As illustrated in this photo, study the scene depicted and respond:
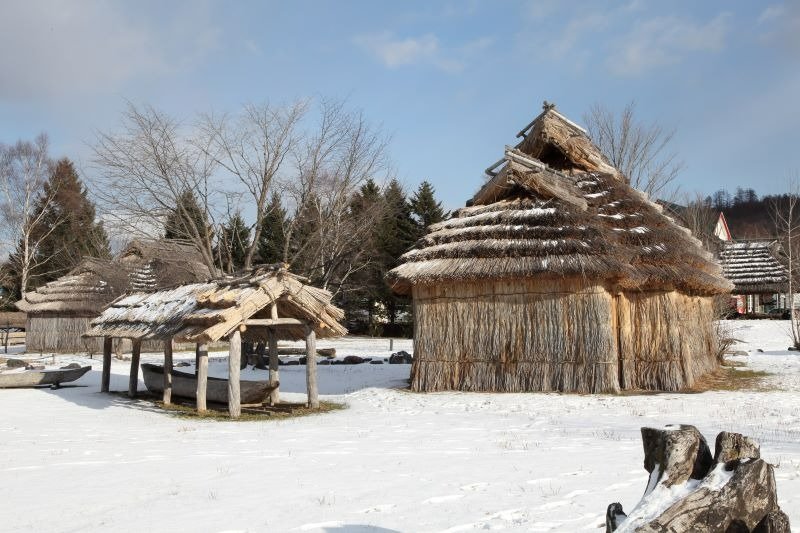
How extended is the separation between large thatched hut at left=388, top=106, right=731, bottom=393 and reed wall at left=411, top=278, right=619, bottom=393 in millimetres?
23

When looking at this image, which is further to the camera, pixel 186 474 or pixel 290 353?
pixel 290 353

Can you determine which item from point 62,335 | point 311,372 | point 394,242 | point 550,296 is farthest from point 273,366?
point 394,242

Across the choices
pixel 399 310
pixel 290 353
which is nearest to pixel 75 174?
pixel 399 310

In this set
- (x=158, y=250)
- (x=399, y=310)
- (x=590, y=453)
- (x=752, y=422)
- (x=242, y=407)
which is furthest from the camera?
(x=399, y=310)

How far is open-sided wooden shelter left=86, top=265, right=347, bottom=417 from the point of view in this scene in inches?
514

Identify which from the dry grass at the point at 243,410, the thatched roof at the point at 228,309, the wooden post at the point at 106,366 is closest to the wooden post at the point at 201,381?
the dry grass at the point at 243,410

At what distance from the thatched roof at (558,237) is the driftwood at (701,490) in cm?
1072

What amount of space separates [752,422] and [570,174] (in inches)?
386

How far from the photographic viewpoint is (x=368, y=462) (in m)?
8.40

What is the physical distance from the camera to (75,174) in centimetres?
5178

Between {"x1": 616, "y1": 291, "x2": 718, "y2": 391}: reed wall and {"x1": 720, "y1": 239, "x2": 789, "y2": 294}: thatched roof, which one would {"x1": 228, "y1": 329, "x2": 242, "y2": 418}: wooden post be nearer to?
{"x1": 616, "y1": 291, "x2": 718, "y2": 391}: reed wall

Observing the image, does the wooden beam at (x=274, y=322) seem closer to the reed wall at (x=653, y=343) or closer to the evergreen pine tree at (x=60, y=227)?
the reed wall at (x=653, y=343)

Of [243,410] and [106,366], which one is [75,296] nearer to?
[106,366]

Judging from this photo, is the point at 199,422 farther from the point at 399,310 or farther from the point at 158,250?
the point at 399,310
